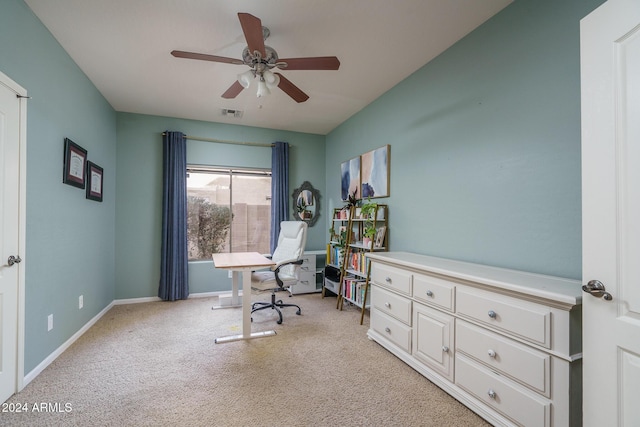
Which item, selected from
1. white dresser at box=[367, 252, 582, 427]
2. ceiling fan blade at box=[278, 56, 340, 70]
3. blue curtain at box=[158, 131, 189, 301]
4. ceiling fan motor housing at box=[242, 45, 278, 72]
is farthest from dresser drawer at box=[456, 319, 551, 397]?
blue curtain at box=[158, 131, 189, 301]

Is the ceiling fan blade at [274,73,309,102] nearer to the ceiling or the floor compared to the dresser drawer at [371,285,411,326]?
nearer to the ceiling

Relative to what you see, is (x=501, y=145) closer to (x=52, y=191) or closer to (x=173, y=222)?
(x=52, y=191)

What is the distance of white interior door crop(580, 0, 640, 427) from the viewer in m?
1.08

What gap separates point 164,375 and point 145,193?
9.30 ft

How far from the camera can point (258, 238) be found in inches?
190

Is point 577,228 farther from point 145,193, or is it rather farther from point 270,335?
point 145,193

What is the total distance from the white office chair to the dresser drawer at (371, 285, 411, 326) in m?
1.01

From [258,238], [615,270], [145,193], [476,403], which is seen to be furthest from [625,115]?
[145,193]

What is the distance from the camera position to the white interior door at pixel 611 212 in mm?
1080

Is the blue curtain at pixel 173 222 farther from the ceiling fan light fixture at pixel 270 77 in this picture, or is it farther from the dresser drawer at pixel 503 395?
the dresser drawer at pixel 503 395

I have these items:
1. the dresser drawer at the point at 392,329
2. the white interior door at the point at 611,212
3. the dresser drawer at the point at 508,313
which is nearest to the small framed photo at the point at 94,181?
the dresser drawer at the point at 392,329

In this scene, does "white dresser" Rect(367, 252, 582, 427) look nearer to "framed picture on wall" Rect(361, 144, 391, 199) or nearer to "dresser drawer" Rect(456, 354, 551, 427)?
"dresser drawer" Rect(456, 354, 551, 427)

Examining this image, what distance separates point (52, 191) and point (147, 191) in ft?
5.88

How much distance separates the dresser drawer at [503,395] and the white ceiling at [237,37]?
8.07ft
